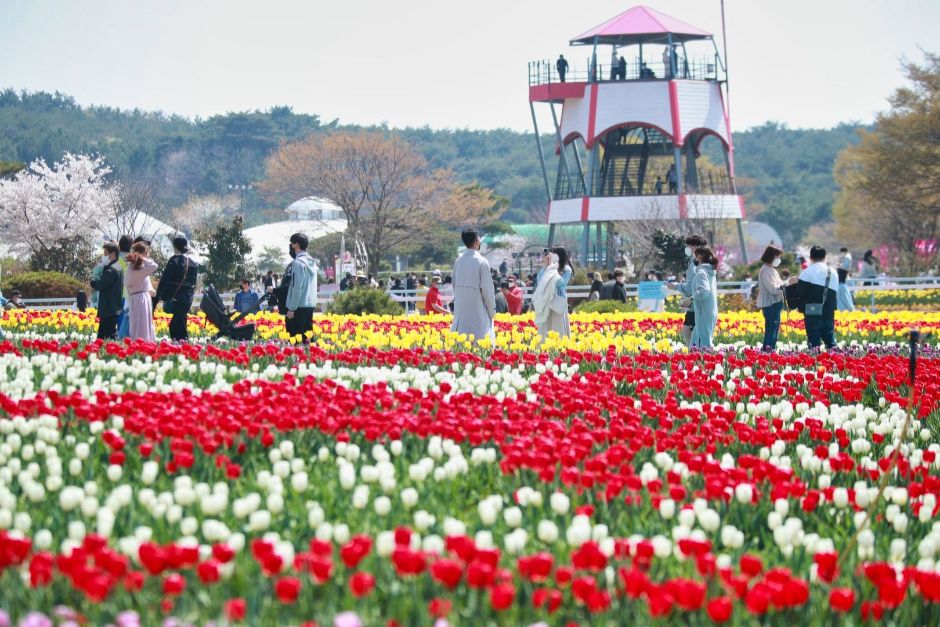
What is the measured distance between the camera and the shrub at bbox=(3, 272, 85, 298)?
34.6m

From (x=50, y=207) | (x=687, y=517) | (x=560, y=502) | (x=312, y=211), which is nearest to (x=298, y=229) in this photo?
(x=312, y=211)

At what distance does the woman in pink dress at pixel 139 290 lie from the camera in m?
13.8

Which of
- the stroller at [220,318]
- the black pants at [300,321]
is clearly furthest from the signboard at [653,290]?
the black pants at [300,321]

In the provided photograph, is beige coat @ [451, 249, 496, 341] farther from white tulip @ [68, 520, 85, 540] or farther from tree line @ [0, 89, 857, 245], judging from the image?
tree line @ [0, 89, 857, 245]

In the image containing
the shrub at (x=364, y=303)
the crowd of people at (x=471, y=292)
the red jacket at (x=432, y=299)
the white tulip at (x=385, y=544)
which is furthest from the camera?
the shrub at (x=364, y=303)

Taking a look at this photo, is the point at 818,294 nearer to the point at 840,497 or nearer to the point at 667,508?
the point at 840,497

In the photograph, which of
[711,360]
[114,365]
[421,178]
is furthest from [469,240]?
[421,178]

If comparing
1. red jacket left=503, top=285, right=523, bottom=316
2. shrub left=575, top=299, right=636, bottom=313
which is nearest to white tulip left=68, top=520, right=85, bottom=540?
red jacket left=503, top=285, right=523, bottom=316

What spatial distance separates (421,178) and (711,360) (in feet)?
159

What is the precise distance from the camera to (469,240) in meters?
12.9

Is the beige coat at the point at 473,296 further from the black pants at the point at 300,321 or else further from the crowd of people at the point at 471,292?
the black pants at the point at 300,321

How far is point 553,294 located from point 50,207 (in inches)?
1864

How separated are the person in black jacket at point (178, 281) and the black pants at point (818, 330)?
23.5ft

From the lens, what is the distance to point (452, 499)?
18.4ft
